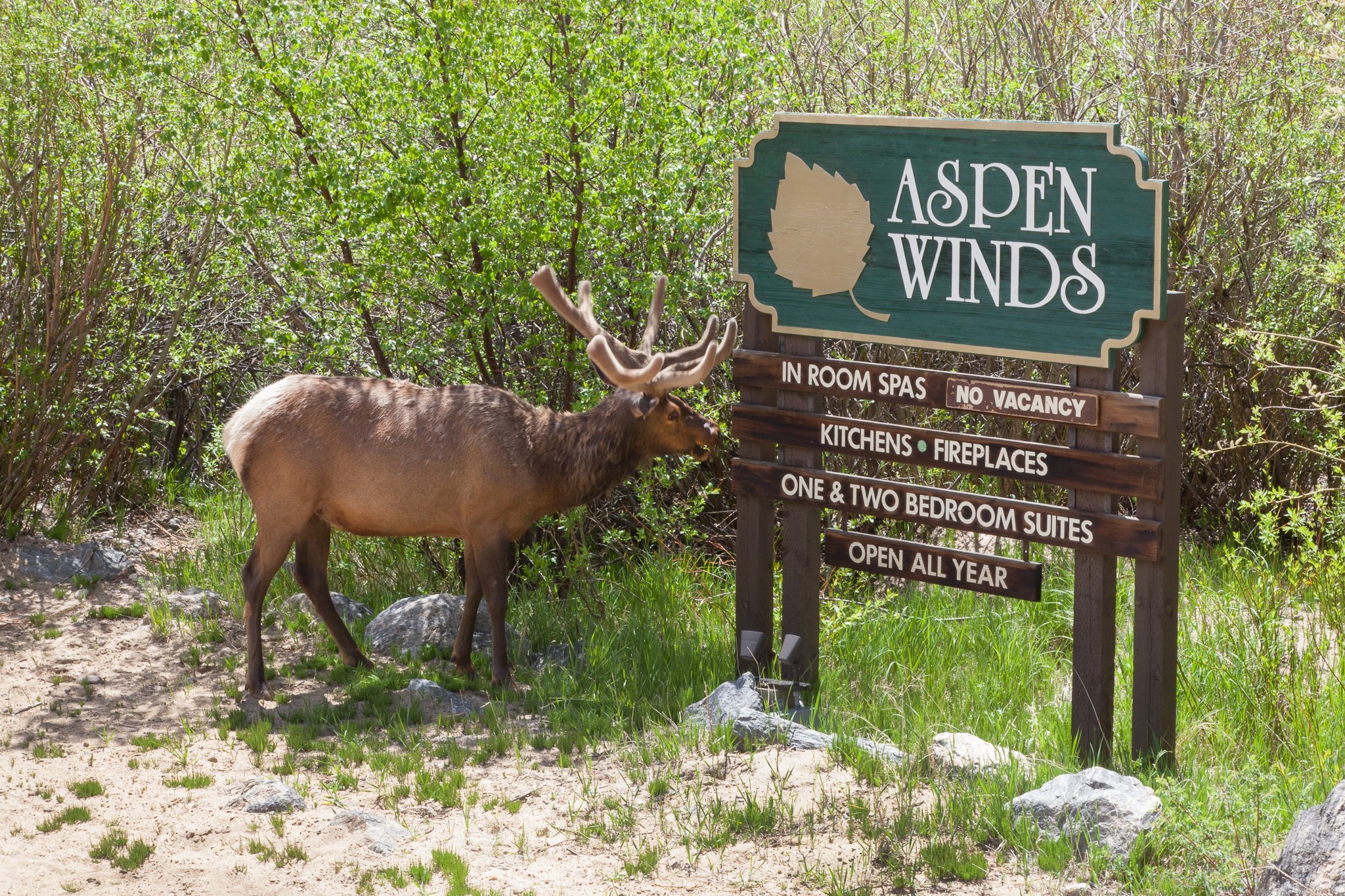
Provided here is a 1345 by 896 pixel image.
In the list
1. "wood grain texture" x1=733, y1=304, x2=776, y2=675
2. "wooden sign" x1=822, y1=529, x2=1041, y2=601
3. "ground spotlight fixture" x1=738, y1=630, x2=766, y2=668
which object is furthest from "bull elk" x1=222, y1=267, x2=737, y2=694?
"wooden sign" x1=822, y1=529, x2=1041, y2=601

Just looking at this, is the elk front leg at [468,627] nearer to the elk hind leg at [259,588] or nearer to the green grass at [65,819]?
the elk hind leg at [259,588]

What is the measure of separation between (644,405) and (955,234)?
2.12m

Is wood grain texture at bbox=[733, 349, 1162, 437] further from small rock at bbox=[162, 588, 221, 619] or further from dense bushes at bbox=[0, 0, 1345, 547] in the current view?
small rock at bbox=[162, 588, 221, 619]

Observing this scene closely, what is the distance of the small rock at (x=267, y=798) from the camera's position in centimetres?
577

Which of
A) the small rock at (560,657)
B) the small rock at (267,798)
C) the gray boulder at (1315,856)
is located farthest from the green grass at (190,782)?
the gray boulder at (1315,856)

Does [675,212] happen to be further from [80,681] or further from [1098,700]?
[80,681]

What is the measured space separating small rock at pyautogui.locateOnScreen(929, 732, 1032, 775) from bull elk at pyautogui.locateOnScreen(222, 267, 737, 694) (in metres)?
2.18

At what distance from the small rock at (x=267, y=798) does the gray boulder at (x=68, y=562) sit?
3.94 meters

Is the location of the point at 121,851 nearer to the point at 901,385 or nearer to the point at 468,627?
the point at 468,627

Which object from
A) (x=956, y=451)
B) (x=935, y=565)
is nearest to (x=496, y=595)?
(x=935, y=565)

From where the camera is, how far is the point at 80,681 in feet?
24.7

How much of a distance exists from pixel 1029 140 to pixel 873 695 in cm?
284

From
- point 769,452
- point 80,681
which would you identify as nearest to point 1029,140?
point 769,452

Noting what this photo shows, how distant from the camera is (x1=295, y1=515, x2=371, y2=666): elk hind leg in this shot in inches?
304
